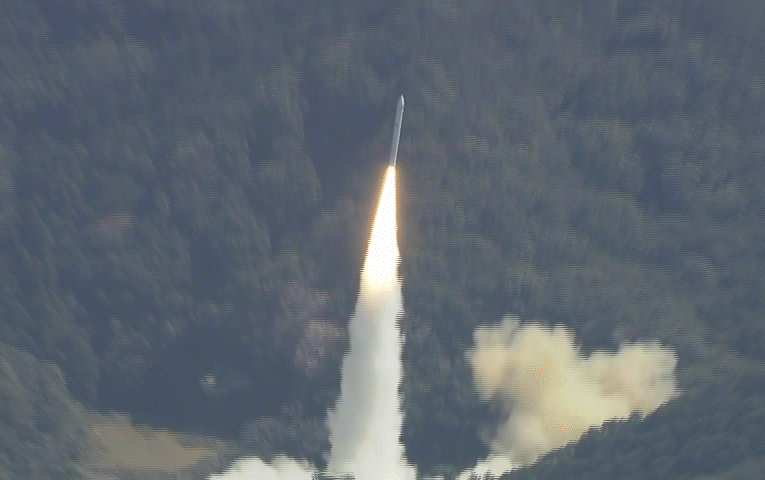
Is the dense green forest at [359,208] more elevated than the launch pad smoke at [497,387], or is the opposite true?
the dense green forest at [359,208]

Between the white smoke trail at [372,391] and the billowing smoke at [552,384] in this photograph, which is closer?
the white smoke trail at [372,391]

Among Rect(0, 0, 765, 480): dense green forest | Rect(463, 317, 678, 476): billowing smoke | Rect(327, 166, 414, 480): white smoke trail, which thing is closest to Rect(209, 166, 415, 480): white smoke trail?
Rect(327, 166, 414, 480): white smoke trail

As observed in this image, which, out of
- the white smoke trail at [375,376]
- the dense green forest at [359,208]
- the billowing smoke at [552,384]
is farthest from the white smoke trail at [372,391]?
the billowing smoke at [552,384]

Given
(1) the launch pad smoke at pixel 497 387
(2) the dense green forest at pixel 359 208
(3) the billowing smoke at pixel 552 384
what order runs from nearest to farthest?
(1) the launch pad smoke at pixel 497 387 → (3) the billowing smoke at pixel 552 384 → (2) the dense green forest at pixel 359 208

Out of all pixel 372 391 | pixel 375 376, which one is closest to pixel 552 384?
pixel 375 376

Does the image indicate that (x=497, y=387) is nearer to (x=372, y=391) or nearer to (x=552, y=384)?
(x=552, y=384)

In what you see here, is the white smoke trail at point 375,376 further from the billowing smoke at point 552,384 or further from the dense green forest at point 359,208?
the billowing smoke at point 552,384

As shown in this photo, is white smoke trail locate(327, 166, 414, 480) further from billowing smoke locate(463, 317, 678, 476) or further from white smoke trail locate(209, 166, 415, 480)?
billowing smoke locate(463, 317, 678, 476)

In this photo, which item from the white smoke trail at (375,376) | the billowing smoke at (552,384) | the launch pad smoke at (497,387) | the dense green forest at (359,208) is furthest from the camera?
the dense green forest at (359,208)
